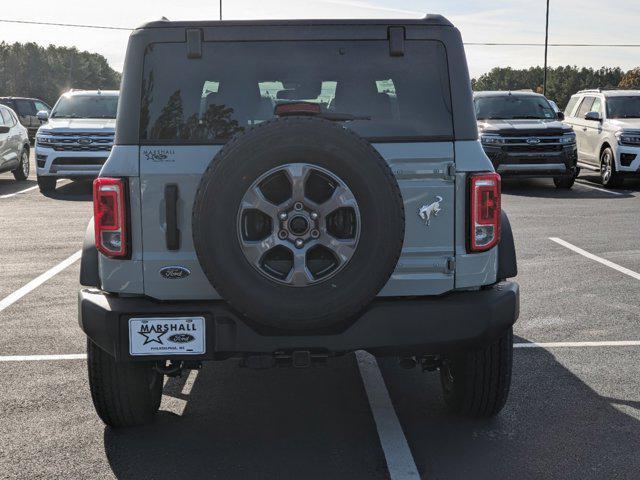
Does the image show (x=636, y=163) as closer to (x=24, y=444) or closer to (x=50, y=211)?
(x=50, y=211)

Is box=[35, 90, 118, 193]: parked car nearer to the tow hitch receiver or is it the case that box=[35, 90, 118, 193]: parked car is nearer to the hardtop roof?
the hardtop roof

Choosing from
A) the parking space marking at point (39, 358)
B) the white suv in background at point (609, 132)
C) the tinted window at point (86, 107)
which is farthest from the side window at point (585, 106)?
the parking space marking at point (39, 358)

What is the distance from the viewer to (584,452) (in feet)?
13.9

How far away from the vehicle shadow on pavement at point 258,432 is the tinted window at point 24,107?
30634mm

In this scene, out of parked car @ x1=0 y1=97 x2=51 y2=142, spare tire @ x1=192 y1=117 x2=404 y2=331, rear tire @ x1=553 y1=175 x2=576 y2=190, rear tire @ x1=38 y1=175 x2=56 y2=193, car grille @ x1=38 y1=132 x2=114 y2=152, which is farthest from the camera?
parked car @ x1=0 y1=97 x2=51 y2=142

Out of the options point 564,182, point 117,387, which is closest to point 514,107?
point 564,182

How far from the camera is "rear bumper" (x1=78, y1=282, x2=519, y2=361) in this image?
13.0ft

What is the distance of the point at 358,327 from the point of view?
3945mm

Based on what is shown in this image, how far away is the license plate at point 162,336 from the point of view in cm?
397

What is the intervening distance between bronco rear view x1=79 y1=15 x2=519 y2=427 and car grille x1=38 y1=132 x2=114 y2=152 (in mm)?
12557

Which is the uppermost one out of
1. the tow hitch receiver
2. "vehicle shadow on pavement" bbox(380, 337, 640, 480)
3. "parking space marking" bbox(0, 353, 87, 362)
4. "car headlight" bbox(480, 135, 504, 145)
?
"car headlight" bbox(480, 135, 504, 145)

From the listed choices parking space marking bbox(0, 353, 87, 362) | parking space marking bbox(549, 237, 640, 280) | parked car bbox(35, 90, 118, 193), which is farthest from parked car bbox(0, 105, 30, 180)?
parking space marking bbox(0, 353, 87, 362)

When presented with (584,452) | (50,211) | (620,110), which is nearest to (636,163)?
(620,110)

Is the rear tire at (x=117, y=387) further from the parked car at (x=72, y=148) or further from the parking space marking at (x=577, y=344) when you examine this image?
the parked car at (x=72, y=148)
